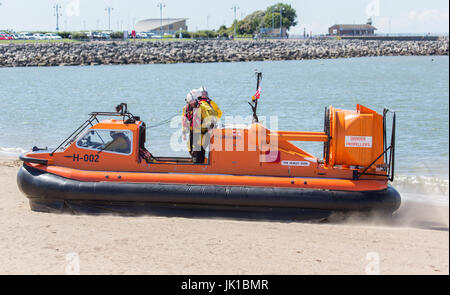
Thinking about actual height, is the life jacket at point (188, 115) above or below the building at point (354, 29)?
below

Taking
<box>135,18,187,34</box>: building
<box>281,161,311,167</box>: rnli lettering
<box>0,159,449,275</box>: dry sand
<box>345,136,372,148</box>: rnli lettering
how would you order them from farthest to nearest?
1. <box>135,18,187,34</box>: building
2. <box>281,161,311,167</box>: rnli lettering
3. <box>345,136,372,148</box>: rnli lettering
4. <box>0,159,449,275</box>: dry sand

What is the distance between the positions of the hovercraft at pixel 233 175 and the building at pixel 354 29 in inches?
3640

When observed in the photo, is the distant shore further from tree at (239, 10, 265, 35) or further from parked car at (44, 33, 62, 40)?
tree at (239, 10, 265, 35)

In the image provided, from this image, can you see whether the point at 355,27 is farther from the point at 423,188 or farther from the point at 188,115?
the point at 188,115

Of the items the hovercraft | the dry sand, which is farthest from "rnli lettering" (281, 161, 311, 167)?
the dry sand

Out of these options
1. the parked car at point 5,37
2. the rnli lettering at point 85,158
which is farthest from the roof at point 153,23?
the rnli lettering at point 85,158

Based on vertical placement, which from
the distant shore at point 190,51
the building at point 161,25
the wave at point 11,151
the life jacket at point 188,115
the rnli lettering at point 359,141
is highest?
the building at point 161,25

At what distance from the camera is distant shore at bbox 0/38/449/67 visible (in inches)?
2005

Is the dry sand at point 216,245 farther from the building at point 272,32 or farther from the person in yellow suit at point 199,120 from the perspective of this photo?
the building at point 272,32

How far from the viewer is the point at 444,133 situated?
1667cm

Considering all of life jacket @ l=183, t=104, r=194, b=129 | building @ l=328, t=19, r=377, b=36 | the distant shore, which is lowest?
life jacket @ l=183, t=104, r=194, b=129

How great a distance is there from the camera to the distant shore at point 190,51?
50922 mm

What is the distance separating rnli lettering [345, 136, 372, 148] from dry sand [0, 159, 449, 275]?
960 mm
